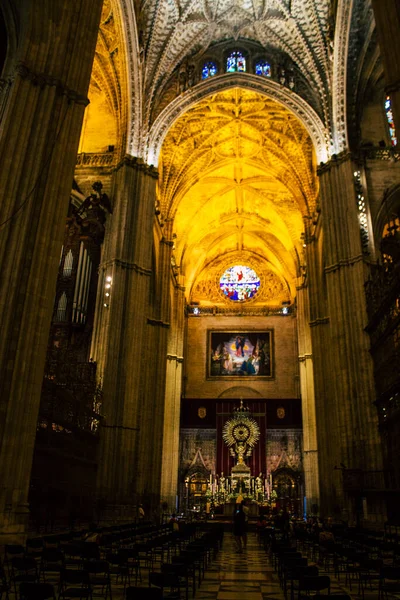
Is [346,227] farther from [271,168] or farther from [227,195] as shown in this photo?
[227,195]

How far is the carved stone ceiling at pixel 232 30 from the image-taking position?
20812 millimetres

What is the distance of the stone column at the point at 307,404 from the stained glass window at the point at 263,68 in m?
12.4

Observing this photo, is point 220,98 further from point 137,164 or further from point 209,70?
point 137,164

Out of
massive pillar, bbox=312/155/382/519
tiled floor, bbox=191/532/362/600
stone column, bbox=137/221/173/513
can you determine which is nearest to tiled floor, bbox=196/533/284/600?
tiled floor, bbox=191/532/362/600

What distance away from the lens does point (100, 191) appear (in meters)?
19.8

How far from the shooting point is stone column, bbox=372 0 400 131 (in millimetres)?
9593

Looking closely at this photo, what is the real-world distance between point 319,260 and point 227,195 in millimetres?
9636

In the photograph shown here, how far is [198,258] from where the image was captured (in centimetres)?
3478

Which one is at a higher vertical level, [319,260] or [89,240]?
[319,260]

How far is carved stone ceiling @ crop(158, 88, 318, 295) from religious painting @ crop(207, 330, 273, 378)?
4.13 metres

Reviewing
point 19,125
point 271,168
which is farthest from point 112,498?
point 271,168

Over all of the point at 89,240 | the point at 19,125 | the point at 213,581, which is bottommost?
the point at 213,581

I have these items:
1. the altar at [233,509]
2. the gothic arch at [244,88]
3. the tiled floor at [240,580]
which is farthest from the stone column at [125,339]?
the tiled floor at [240,580]

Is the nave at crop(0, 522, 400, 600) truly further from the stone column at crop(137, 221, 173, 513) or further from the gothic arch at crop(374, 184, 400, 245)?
the gothic arch at crop(374, 184, 400, 245)
